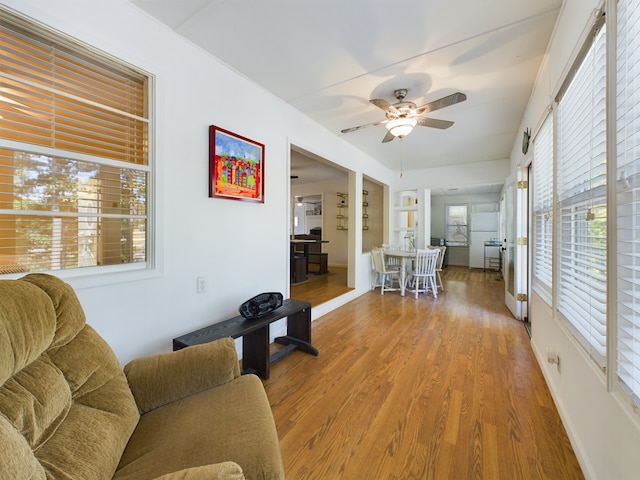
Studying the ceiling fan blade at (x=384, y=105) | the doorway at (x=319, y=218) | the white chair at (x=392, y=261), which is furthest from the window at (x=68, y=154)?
the white chair at (x=392, y=261)

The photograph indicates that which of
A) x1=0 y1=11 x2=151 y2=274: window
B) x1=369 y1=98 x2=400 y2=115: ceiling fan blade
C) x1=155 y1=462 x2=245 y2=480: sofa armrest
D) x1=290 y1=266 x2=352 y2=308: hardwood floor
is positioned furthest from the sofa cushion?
x1=290 y1=266 x2=352 y2=308: hardwood floor

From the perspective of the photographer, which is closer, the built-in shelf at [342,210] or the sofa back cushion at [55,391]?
the sofa back cushion at [55,391]

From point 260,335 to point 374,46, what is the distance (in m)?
2.31

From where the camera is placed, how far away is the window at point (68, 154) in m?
1.32

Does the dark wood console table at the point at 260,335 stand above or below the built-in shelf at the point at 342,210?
below

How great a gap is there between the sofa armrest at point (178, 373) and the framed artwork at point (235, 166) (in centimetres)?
123

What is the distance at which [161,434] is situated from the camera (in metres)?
1.01

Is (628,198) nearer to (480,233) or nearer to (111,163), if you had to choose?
(111,163)

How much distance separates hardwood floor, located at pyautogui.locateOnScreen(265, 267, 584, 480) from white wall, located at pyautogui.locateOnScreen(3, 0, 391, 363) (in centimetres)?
85

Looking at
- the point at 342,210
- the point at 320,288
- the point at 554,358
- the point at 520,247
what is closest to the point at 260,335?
the point at 554,358

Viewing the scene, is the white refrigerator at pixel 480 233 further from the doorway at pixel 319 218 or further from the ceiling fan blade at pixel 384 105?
the ceiling fan blade at pixel 384 105

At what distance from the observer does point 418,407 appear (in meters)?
1.76

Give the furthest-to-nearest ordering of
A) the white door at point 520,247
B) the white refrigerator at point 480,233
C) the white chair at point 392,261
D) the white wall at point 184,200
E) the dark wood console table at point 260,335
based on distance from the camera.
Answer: the white refrigerator at point 480,233 → the white chair at point 392,261 → the white door at point 520,247 → the dark wood console table at point 260,335 → the white wall at point 184,200

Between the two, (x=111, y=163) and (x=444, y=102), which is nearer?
(x=111, y=163)
